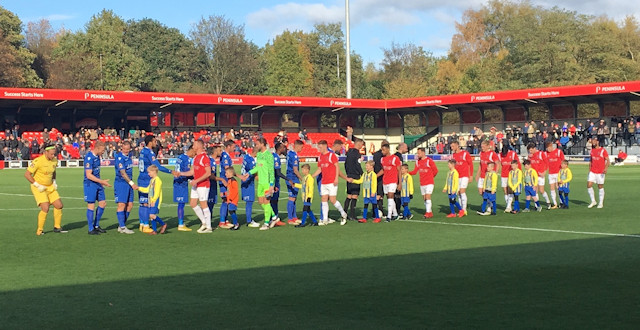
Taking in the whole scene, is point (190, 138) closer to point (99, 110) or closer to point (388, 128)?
point (99, 110)

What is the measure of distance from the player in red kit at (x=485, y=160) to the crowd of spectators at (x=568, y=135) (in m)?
27.6

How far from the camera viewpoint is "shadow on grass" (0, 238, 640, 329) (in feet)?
26.5

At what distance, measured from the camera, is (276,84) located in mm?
102125

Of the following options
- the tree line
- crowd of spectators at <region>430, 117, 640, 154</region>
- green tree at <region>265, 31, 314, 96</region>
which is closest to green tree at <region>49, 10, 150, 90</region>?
the tree line

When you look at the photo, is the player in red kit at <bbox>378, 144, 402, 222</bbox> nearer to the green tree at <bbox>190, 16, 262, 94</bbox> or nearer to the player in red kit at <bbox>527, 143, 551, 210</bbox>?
the player in red kit at <bbox>527, 143, 551, 210</bbox>

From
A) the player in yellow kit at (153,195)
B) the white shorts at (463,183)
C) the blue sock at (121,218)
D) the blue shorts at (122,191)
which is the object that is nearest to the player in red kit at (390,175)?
the white shorts at (463,183)

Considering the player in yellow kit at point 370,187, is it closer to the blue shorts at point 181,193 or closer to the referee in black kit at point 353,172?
the referee in black kit at point 353,172

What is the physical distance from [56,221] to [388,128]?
55888mm

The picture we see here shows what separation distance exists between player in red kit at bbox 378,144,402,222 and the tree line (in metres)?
65.0

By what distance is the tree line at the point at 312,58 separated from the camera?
81.2 meters

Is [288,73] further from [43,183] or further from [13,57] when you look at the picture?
[43,183]

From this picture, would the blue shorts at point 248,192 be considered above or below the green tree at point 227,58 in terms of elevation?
below

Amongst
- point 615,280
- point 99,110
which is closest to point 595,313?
point 615,280

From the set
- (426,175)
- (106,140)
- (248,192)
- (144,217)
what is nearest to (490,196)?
(426,175)
